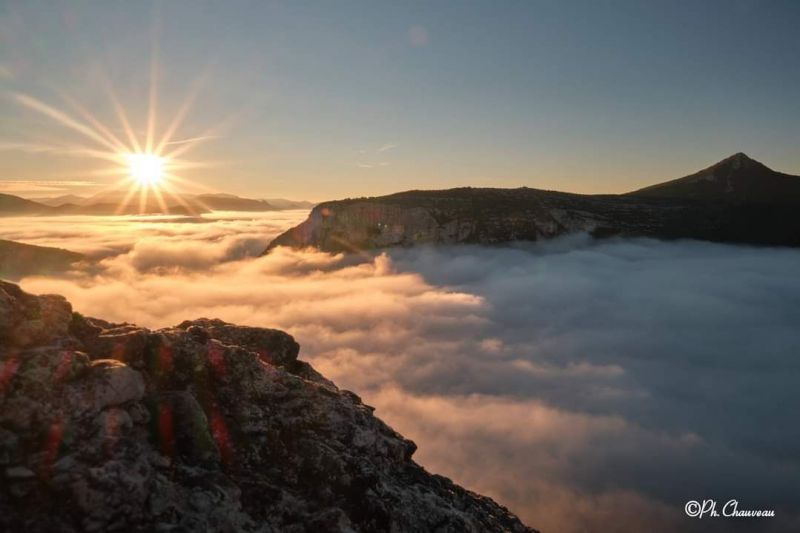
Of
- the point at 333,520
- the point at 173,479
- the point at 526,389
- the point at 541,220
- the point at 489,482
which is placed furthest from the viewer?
the point at 541,220

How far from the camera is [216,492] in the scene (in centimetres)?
947

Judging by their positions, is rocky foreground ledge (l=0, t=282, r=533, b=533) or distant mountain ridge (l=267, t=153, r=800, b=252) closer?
rocky foreground ledge (l=0, t=282, r=533, b=533)

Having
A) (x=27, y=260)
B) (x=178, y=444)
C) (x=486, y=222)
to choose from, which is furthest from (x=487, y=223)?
(x=27, y=260)

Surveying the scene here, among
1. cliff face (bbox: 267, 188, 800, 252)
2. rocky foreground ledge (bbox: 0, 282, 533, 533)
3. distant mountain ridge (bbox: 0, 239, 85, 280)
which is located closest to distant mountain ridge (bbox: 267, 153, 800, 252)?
cliff face (bbox: 267, 188, 800, 252)

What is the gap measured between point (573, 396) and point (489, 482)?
132 ft

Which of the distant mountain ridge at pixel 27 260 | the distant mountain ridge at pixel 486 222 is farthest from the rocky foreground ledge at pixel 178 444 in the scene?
the distant mountain ridge at pixel 27 260

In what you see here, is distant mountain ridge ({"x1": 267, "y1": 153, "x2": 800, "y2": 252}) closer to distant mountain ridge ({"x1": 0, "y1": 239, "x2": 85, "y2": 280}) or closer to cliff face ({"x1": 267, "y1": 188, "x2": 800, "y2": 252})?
cliff face ({"x1": 267, "y1": 188, "x2": 800, "y2": 252})

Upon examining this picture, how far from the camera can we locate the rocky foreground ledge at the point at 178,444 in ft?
26.2

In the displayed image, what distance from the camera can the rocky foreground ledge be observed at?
8.00 m

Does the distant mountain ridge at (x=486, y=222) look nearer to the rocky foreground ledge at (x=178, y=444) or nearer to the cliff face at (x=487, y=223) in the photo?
the cliff face at (x=487, y=223)

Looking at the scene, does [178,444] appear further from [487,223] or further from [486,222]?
[487,223]

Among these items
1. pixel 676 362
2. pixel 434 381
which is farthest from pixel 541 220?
pixel 434 381

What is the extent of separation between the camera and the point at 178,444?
33.6 feet

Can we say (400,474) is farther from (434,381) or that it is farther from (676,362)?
(676,362)
